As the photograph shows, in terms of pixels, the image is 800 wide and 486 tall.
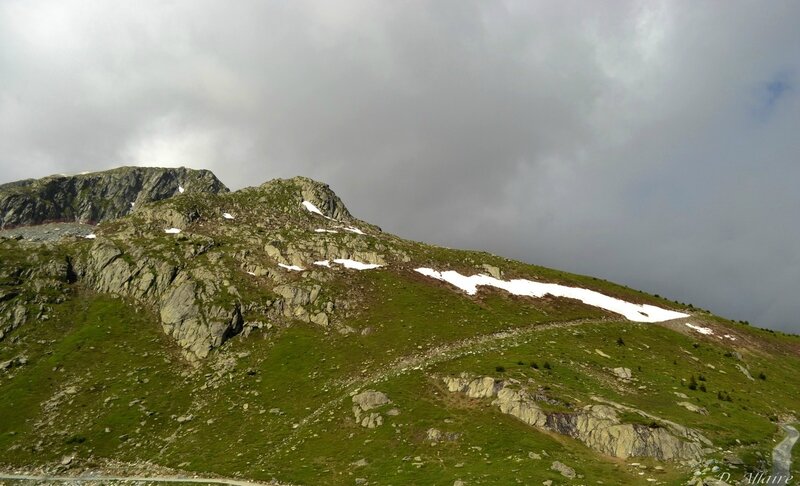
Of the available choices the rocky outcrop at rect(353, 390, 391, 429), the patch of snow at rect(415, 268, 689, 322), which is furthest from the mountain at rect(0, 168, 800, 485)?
the patch of snow at rect(415, 268, 689, 322)

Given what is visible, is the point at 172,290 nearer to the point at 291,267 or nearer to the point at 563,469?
the point at 291,267

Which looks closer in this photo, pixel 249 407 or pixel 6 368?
pixel 249 407

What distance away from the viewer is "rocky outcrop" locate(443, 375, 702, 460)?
42.7 metres

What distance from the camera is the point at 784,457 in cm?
4200

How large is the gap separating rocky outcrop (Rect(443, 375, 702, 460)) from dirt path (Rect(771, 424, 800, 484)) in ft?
19.0

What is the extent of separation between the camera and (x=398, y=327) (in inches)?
3194

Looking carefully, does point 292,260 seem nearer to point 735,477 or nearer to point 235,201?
point 235,201

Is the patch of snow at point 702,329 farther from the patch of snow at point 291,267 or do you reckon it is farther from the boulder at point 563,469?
the patch of snow at point 291,267

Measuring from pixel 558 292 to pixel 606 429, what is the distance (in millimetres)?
61008

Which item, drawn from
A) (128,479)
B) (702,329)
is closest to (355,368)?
(128,479)

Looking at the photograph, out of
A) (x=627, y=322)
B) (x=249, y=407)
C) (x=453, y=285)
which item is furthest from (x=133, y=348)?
(x=627, y=322)

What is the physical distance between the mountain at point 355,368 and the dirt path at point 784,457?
1418mm

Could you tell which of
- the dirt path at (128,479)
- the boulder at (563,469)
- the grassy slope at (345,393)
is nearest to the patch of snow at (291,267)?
the grassy slope at (345,393)

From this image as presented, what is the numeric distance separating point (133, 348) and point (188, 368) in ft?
39.4
